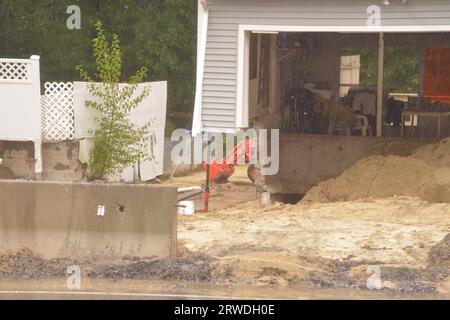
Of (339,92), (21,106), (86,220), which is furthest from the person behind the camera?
(339,92)

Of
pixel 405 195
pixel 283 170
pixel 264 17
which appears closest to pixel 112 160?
pixel 283 170

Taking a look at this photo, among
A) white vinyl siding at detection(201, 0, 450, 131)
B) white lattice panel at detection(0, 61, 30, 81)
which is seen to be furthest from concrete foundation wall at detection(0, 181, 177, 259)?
white lattice panel at detection(0, 61, 30, 81)

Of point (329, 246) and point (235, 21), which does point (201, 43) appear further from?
point (329, 246)

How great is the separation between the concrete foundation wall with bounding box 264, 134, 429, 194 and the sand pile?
42.7 inches

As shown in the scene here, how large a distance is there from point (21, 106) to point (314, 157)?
662cm

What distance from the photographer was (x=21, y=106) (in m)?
19.6

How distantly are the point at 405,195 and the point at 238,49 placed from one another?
4.15 metres

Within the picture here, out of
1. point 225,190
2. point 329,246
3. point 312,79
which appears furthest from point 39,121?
point 329,246

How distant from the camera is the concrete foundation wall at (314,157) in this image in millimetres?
20828

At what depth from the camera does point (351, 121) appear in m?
22.3

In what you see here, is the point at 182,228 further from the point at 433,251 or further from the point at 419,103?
the point at 419,103

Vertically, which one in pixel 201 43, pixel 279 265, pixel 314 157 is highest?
pixel 201 43

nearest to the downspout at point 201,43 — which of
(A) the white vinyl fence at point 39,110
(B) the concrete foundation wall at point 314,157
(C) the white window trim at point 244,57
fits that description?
(C) the white window trim at point 244,57

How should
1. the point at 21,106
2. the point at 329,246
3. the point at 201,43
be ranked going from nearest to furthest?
the point at 329,246
the point at 201,43
the point at 21,106
